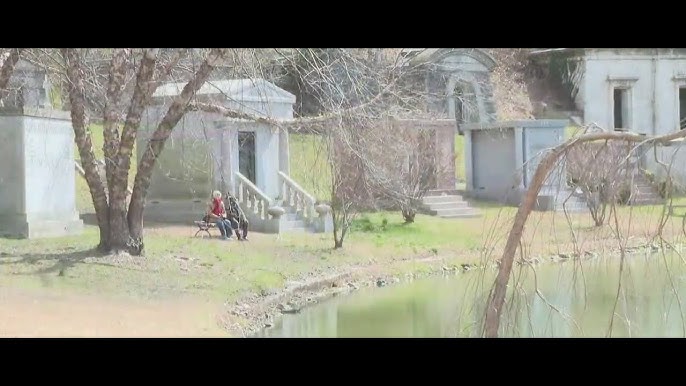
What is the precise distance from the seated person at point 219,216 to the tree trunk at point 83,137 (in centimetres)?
259

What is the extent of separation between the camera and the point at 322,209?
17.1 meters

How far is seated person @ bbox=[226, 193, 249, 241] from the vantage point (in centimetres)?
1577

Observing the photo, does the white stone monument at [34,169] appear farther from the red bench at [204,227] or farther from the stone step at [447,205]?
the stone step at [447,205]

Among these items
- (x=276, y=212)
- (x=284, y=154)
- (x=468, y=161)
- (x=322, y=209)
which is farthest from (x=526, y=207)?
(x=468, y=161)

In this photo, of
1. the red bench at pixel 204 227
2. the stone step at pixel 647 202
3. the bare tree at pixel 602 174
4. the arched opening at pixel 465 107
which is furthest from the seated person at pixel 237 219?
the bare tree at pixel 602 174

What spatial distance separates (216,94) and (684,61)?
1446cm

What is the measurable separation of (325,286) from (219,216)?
2.22 metres

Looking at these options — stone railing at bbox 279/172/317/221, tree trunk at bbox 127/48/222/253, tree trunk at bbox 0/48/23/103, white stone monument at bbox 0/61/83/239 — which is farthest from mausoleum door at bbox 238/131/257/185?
tree trunk at bbox 0/48/23/103

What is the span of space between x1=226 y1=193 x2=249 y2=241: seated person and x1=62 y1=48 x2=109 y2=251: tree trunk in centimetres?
296

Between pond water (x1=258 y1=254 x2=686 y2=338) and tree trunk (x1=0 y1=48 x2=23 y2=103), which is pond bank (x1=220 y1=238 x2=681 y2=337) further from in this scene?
tree trunk (x1=0 y1=48 x2=23 y2=103)

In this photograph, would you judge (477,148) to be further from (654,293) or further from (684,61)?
(654,293)

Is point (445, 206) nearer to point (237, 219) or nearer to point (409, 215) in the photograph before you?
point (409, 215)

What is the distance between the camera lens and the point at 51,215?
14.0 m
